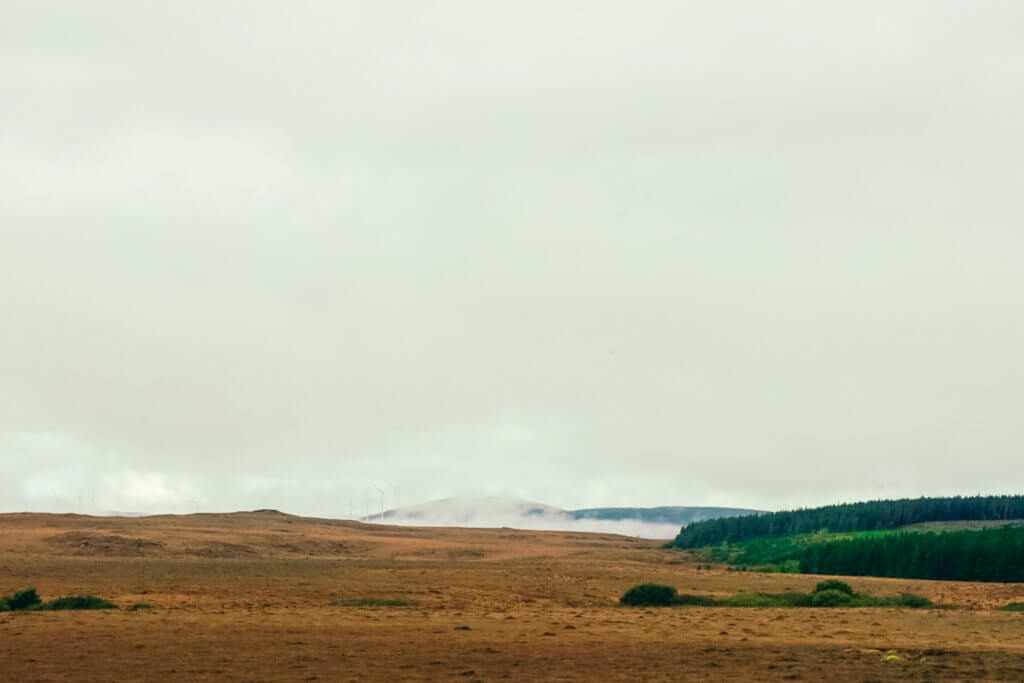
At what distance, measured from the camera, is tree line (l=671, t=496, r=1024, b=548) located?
185750 mm

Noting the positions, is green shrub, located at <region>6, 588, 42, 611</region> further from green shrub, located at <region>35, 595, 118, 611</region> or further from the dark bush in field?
green shrub, located at <region>35, 595, 118, 611</region>

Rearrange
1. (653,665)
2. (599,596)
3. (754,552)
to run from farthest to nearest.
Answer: (754,552)
(599,596)
(653,665)

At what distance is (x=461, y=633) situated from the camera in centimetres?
3719

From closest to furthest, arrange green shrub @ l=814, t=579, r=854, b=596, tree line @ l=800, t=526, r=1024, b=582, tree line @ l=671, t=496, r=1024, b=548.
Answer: green shrub @ l=814, t=579, r=854, b=596
tree line @ l=800, t=526, r=1024, b=582
tree line @ l=671, t=496, r=1024, b=548

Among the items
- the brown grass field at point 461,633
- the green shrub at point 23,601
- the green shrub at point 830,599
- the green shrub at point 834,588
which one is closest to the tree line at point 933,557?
the brown grass field at point 461,633

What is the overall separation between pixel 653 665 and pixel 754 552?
365 ft

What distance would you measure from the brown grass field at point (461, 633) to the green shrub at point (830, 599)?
4.70m

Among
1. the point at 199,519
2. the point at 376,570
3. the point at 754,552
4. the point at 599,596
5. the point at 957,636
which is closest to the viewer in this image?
the point at 957,636

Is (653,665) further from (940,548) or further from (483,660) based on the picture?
(940,548)

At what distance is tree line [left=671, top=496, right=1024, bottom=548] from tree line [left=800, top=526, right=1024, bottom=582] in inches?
3188

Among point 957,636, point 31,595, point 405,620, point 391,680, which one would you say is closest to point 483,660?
point 391,680

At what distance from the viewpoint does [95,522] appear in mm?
150000

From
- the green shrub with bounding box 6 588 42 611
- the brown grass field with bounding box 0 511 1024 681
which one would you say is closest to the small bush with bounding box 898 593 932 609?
the brown grass field with bounding box 0 511 1024 681

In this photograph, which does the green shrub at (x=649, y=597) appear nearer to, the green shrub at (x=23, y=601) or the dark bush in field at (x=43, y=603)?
the dark bush in field at (x=43, y=603)
